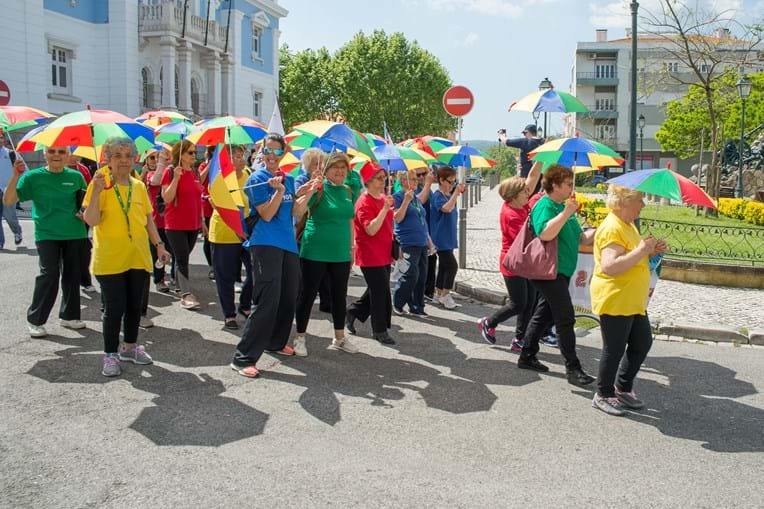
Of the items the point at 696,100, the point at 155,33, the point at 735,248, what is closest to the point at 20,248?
the point at 735,248

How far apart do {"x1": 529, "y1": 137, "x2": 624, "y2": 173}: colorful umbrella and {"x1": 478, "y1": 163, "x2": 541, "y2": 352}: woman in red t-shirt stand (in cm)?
18

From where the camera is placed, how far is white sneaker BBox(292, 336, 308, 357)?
6.42 metres

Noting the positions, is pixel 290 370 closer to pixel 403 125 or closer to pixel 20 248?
pixel 20 248

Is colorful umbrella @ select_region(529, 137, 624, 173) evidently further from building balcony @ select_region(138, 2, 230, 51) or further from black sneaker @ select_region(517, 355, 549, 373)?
building balcony @ select_region(138, 2, 230, 51)

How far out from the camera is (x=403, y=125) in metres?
50.8

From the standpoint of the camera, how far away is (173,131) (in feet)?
29.7

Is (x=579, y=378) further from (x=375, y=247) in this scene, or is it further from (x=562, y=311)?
(x=375, y=247)

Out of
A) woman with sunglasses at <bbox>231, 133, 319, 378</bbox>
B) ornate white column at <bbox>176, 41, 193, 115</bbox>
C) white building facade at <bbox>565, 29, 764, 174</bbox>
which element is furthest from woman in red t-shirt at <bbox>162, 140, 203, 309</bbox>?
white building facade at <bbox>565, 29, 764, 174</bbox>

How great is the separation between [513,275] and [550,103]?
196cm

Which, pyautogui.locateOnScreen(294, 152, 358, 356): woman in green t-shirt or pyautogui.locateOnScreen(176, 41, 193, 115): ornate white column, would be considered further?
pyautogui.locateOnScreen(176, 41, 193, 115): ornate white column

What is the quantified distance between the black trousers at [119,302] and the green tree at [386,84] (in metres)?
44.3

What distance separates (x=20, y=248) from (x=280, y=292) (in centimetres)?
838

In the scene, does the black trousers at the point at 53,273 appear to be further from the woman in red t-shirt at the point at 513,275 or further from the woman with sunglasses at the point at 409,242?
the woman in red t-shirt at the point at 513,275

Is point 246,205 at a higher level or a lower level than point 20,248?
higher
